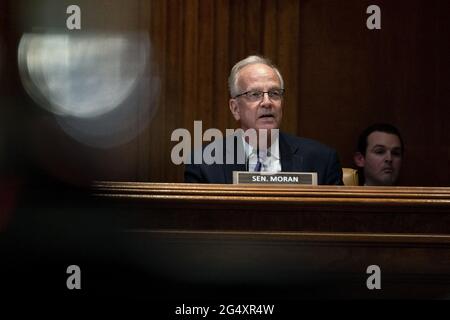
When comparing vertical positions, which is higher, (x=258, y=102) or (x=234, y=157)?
(x=258, y=102)

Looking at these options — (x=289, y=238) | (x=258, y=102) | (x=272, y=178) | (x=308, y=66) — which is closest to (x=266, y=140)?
(x=258, y=102)

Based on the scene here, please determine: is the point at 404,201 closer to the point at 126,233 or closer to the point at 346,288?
the point at 346,288

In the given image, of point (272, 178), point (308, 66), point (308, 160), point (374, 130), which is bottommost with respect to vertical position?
point (272, 178)

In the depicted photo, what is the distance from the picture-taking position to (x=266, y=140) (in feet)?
10.7

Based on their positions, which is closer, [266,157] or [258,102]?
[266,157]

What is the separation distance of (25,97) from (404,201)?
3.52 feet

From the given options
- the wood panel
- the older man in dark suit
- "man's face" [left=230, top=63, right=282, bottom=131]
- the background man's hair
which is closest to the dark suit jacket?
the older man in dark suit

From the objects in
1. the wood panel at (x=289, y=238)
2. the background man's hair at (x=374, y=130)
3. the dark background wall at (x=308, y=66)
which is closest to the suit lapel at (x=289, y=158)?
the background man's hair at (x=374, y=130)

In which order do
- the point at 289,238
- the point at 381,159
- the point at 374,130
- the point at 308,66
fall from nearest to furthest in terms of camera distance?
the point at 289,238, the point at 381,159, the point at 374,130, the point at 308,66

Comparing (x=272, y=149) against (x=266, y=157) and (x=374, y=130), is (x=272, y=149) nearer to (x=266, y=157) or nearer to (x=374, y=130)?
(x=266, y=157)

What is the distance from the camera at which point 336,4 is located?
488cm

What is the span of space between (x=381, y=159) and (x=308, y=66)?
1.05m
